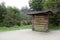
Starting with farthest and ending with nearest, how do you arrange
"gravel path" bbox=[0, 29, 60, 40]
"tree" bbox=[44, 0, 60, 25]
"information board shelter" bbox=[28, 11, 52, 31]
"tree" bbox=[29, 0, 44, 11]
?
"tree" bbox=[29, 0, 44, 11] < "tree" bbox=[44, 0, 60, 25] < "information board shelter" bbox=[28, 11, 52, 31] < "gravel path" bbox=[0, 29, 60, 40]

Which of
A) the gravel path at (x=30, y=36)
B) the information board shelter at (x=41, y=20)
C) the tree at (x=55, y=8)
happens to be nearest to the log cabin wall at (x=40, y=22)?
the information board shelter at (x=41, y=20)

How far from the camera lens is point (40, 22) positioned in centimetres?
1455

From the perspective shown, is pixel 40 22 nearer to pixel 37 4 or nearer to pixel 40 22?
pixel 40 22

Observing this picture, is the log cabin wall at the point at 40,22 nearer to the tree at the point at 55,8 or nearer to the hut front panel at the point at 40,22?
the hut front panel at the point at 40,22

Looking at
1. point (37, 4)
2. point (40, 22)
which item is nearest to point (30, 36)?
point (40, 22)

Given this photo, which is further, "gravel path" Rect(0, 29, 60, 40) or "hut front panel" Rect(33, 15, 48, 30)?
"hut front panel" Rect(33, 15, 48, 30)

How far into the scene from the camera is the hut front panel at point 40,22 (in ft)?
47.2

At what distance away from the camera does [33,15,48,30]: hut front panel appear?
14.4 metres

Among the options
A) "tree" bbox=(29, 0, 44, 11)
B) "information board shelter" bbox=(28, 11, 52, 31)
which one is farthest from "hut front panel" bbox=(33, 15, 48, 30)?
"tree" bbox=(29, 0, 44, 11)

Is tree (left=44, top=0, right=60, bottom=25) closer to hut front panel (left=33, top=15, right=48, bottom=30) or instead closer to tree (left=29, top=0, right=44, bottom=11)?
tree (left=29, top=0, right=44, bottom=11)

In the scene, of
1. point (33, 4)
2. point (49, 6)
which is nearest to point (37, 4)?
point (33, 4)

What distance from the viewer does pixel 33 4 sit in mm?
22734

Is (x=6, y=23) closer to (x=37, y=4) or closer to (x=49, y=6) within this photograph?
(x=37, y=4)

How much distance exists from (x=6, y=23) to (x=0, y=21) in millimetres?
1086
